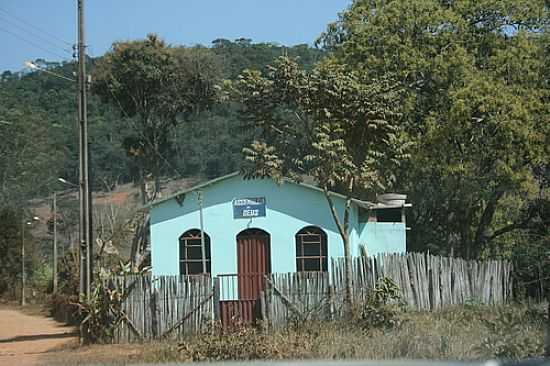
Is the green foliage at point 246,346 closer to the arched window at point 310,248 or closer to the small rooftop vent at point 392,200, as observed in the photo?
the arched window at point 310,248

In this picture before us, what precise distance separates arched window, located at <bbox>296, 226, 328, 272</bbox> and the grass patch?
9.63 m

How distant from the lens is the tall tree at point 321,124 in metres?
21.7

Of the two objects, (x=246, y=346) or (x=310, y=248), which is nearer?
(x=246, y=346)

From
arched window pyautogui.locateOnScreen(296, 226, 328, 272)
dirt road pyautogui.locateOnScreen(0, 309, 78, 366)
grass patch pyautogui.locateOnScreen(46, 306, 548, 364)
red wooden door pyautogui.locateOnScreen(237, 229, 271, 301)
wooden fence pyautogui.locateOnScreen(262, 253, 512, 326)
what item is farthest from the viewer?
red wooden door pyautogui.locateOnScreen(237, 229, 271, 301)

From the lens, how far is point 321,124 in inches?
861

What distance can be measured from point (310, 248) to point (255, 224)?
6.53 feet

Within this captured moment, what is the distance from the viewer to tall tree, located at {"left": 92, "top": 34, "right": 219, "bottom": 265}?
4134cm

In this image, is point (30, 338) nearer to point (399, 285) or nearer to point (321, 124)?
point (321, 124)

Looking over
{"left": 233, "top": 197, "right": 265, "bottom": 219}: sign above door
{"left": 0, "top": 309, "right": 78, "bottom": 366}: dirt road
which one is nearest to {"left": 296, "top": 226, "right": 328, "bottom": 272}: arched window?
{"left": 233, "top": 197, "right": 265, "bottom": 219}: sign above door

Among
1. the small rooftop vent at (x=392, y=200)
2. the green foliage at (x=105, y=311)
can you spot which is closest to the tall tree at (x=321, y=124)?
the green foliage at (x=105, y=311)

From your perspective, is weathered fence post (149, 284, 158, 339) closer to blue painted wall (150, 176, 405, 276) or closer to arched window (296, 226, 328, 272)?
blue painted wall (150, 176, 405, 276)

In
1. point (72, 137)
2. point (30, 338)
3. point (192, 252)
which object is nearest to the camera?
point (30, 338)

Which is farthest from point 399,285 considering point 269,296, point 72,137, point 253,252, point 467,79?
point 72,137

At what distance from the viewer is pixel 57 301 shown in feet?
110
